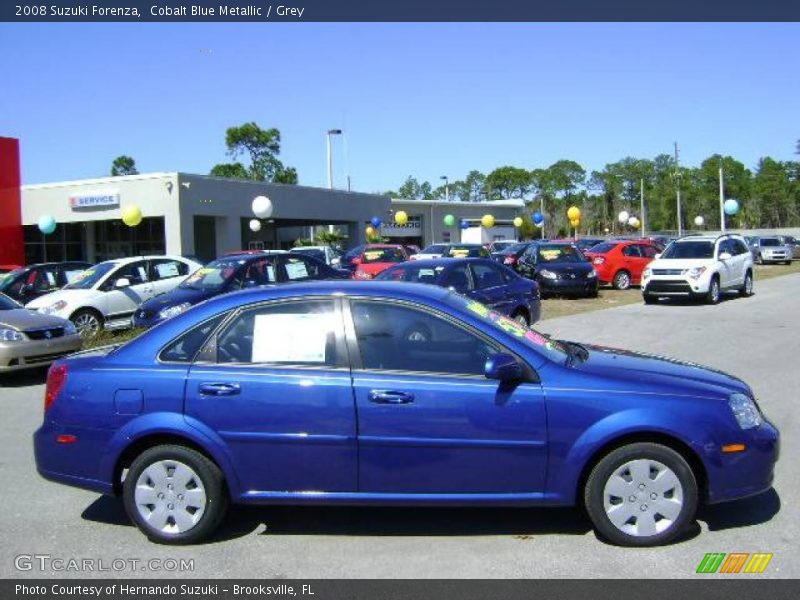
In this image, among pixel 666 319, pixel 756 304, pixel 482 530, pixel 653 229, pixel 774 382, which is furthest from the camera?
pixel 653 229

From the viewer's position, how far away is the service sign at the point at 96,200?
32719mm

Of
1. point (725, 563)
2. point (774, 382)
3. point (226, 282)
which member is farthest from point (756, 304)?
point (725, 563)

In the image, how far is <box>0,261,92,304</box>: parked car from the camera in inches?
646

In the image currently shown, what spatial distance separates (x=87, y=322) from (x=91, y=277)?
1.21 meters

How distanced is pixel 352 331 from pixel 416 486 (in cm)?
97

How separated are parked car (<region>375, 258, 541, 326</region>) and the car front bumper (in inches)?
193

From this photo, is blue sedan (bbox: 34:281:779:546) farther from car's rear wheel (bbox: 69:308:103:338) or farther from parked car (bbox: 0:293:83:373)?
car's rear wheel (bbox: 69:308:103:338)

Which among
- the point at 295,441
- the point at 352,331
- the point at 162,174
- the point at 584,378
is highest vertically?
the point at 162,174

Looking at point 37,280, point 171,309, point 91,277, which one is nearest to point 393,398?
point 171,309

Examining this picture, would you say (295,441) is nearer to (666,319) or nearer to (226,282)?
(226,282)

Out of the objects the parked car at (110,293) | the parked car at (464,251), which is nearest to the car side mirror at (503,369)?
the parked car at (110,293)

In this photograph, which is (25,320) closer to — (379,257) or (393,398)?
(393,398)

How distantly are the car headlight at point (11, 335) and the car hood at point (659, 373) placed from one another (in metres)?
8.36

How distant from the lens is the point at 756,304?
1947 cm
